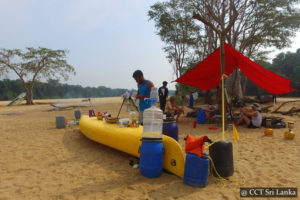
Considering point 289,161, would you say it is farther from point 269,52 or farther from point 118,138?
point 269,52

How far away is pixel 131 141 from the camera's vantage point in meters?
3.69

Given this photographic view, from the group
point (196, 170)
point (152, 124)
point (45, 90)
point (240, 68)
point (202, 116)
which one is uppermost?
point (45, 90)

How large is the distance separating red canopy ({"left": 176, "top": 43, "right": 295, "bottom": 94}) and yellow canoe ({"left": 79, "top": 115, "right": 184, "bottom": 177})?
365 cm

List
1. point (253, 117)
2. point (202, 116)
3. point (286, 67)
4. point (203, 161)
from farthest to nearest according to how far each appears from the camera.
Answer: point (286, 67)
point (202, 116)
point (253, 117)
point (203, 161)

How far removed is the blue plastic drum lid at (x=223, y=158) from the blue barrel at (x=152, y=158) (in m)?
0.84

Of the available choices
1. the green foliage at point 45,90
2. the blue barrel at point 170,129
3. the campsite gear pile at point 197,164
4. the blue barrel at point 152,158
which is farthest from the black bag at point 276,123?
→ the green foliage at point 45,90

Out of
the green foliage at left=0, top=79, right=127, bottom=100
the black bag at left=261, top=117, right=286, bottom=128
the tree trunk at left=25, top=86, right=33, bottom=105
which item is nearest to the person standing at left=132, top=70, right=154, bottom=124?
the black bag at left=261, top=117, right=286, bottom=128

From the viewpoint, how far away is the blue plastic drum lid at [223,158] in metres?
2.98

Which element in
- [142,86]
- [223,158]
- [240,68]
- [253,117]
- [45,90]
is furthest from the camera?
[45,90]

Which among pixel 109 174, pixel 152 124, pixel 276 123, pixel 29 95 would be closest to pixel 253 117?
pixel 276 123

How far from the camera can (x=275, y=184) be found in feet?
9.29

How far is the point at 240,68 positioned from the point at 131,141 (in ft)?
14.9

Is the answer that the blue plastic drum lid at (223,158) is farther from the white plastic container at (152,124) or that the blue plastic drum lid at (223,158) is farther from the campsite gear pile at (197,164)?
the white plastic container at (152,124)

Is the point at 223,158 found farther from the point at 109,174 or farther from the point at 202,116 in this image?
the point at 202,116
